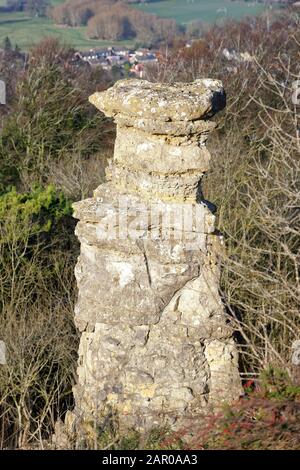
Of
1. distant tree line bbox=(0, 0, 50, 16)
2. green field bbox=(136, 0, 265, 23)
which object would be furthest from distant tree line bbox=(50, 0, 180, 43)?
green field bbox=(136, 0, 265, 23)

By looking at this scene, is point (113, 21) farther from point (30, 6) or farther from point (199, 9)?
point (30, 6)

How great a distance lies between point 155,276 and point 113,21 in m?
37.1

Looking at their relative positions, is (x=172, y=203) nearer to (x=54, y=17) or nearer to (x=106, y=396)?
(x=106, y=396)

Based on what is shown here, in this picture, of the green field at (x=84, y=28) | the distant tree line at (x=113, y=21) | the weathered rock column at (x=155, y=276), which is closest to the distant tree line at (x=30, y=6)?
the green field at (x=84, y=28)

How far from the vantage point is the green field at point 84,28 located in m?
37.4

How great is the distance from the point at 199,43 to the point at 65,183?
39.4ft

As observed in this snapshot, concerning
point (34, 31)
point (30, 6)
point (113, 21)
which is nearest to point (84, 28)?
point (113, 21)

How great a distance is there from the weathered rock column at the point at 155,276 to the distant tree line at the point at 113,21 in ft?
104

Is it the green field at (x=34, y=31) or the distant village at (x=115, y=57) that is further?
the green field at (x=34, y=31)

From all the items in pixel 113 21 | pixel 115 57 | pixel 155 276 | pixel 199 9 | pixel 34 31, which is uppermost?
pixel 199 9

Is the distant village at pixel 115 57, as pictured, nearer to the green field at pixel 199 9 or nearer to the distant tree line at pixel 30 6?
the green field at pixel 199 9

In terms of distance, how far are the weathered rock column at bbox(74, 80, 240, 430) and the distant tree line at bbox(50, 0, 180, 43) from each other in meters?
31.6

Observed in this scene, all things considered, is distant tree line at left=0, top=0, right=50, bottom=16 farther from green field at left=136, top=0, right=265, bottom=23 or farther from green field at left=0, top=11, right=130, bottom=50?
green field at left=136, top=0, right=265, bottom=23

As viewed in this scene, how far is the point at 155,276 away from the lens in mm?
5781
